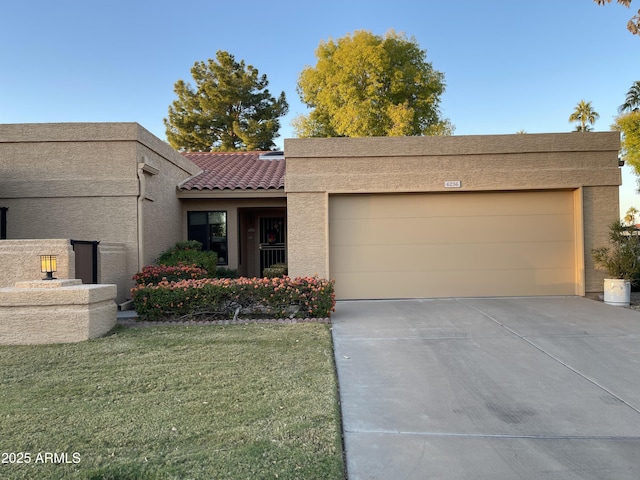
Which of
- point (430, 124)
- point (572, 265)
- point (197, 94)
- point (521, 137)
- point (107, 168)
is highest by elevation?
point (197, 94)

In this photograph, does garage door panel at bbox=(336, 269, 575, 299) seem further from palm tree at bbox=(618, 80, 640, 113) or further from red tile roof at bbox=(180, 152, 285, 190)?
palm tree at bbox=(618, 80, 640, 113)

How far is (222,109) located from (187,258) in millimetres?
26455

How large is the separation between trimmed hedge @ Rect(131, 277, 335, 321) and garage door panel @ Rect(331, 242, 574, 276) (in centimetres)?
248

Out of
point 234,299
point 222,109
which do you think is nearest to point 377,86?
point 222,109

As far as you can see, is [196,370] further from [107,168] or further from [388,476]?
[107,168]

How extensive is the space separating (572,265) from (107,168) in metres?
11.3

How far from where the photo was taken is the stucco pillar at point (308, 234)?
1054cm

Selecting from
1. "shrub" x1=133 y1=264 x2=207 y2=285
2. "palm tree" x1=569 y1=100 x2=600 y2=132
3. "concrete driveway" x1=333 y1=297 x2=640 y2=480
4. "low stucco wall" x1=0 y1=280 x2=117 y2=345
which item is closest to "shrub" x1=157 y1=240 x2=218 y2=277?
"shrub" x1=133 y1=264 x2=207 y2=285

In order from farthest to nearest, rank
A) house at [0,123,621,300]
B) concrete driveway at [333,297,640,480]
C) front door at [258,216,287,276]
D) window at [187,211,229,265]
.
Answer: front door at [258,216,287,276]
window at [187,211,229,265]
house at [0,123,621,300]
concrete driveway at [333,297,640,480]

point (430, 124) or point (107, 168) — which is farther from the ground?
point (430, 124)

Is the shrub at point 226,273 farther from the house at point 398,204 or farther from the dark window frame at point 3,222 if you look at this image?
the dark window frame at point 3,222

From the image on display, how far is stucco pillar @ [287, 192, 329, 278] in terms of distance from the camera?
1054 centimetres

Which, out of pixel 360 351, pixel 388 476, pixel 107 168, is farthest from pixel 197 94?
pixel 388 476

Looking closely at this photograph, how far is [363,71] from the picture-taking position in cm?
2533
